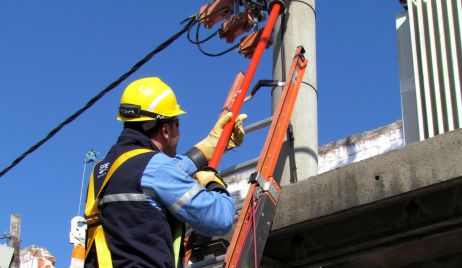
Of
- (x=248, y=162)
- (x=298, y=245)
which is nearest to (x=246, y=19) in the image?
(x=248, y=162)

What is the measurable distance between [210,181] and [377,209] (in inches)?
50.4

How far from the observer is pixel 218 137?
193 inches

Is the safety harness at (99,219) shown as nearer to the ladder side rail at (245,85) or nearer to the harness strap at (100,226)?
the harness strap at (100,226)

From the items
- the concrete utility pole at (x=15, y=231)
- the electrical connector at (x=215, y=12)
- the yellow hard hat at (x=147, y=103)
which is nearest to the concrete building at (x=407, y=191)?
the yellow hard hat at (x=147, y=103)

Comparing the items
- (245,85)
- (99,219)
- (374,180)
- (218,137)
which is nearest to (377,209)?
(374,180)

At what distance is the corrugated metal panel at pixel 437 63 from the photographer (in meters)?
5.33

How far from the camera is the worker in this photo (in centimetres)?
339

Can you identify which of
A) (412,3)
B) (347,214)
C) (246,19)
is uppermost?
(246,19)

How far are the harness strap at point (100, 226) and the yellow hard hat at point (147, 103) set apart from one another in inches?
7.6

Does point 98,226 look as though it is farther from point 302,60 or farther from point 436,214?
point 302,60

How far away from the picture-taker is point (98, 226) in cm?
357

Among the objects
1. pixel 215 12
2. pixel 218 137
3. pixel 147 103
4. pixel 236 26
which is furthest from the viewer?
pixel 215 12

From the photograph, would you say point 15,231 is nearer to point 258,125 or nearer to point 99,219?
point 258,125

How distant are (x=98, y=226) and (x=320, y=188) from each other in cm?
154
